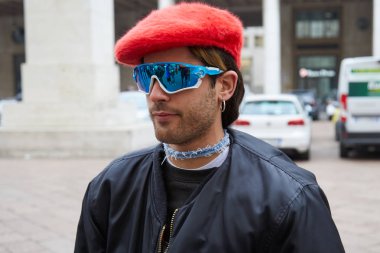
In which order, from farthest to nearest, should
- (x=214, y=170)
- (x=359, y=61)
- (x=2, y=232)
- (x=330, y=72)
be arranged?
1. (x=330, y=72)
2. (x=359, y=61)
3. (x=2, y=232)
4. (x=214, y=170)

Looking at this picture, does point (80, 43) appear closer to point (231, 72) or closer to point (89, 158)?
point (89, 158)

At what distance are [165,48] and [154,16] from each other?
0.11 metres

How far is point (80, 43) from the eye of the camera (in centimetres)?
1147

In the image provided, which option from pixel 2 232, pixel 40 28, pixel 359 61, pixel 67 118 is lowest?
pixel 2 232

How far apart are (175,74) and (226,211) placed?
45cm

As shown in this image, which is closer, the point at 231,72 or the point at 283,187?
the point at 283,187

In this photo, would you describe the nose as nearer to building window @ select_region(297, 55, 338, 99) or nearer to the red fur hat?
the red fur hat

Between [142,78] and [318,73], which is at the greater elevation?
[318,73]

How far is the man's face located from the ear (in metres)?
0.06

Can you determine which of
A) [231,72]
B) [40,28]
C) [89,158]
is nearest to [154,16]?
[231,72]

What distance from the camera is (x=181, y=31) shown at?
1.55m

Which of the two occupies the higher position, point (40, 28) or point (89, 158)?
point (40, 28)

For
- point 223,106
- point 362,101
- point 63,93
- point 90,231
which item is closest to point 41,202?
point 63,93

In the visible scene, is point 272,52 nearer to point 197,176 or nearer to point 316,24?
point 316,24
